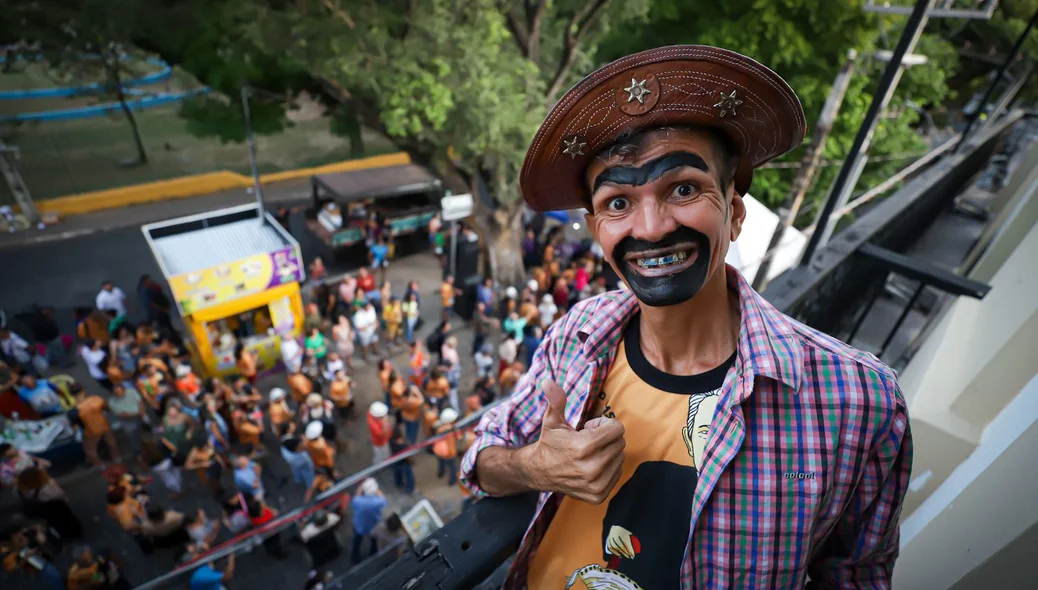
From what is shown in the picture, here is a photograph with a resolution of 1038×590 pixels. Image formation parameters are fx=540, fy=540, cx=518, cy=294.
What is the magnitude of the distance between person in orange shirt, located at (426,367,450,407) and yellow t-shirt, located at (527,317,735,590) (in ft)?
18.9

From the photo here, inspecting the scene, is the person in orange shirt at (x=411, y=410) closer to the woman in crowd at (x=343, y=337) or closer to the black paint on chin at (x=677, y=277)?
the woman in crowd at (x=343, y=337)

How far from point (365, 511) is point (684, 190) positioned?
17.0 feet

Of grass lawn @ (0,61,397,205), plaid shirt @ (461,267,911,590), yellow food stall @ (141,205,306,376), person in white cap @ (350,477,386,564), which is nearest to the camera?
plaid shirt @ (461,267,911,590)

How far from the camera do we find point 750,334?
1.51 meters

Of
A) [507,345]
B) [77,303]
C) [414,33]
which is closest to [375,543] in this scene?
[507,345]

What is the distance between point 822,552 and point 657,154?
1.25 m

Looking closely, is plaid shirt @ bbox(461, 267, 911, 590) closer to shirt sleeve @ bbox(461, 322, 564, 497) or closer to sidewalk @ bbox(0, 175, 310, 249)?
shirt sleeve @ bbox(461, 322, 564, 497)

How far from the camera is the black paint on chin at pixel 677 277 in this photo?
151 cm

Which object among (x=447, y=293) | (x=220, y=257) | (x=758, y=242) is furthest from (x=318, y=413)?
(x=758, y=242)

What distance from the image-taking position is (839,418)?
4.56 feet

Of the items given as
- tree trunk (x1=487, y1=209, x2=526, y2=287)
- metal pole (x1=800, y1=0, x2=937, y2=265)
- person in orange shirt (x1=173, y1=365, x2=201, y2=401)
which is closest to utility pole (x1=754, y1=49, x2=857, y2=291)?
metal pole (x1=800, y1=0, x2=937, y2=265)

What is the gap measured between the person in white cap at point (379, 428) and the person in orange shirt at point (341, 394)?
1.09 m

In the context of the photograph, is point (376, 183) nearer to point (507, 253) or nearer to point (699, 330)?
point (507, 253)

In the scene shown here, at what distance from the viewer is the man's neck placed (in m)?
1.67
